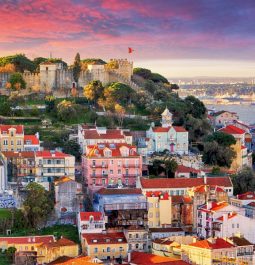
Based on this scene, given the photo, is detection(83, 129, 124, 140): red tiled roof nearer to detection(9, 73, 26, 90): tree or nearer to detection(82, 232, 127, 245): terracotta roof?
detection(82, 232, 127, 245): terracotta roof

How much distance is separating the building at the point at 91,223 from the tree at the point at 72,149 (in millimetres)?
7264

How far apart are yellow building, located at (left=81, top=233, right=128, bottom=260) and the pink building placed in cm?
507

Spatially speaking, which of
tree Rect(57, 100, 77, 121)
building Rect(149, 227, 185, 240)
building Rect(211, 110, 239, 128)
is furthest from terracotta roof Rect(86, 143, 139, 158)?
building Rect(211, 110, 239, 128)

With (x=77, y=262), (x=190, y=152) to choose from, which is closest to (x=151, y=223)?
(x=77, y=262)

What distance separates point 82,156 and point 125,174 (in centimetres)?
234

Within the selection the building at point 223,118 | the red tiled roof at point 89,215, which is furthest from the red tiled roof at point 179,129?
the building at point 223,118

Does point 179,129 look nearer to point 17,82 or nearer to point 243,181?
point 243,181

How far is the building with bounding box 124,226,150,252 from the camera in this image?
98.6 ft

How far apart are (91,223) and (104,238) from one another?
1048 mm

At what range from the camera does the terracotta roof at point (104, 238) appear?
29.4 m

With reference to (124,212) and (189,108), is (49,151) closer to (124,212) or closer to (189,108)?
(124,212)

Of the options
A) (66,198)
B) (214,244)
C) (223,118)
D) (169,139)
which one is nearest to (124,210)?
(66,198)

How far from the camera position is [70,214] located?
107 feet

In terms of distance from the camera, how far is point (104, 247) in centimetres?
2925
